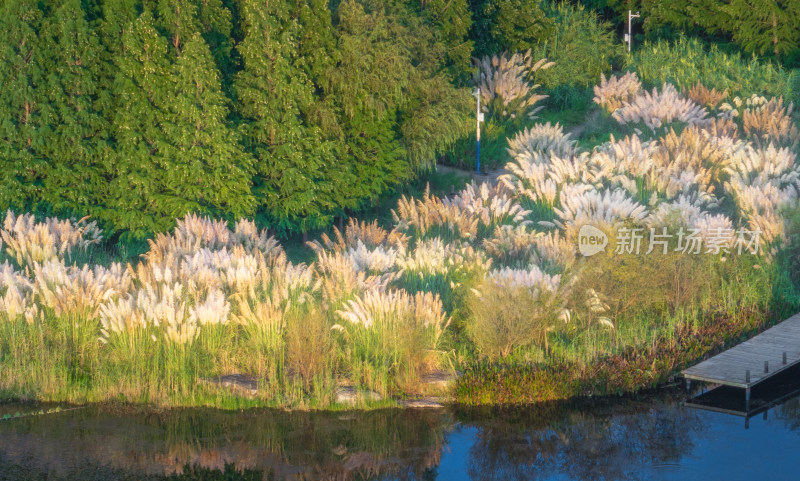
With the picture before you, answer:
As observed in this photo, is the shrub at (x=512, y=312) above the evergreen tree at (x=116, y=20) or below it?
below

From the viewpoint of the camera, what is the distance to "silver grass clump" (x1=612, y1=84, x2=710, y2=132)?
18766 mm

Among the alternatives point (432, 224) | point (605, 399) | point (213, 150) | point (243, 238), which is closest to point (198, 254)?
point (243, 238)

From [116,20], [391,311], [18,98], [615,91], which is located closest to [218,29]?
[116,20]

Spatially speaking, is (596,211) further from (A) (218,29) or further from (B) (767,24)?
(B) (767,24)

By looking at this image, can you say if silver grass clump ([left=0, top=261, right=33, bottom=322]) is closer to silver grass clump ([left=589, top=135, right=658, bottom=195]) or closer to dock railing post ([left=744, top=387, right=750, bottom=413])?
dock railing post ([left=744, top=387, right=750, bottom=413])

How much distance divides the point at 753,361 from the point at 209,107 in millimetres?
8227

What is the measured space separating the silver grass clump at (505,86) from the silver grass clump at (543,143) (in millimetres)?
1940

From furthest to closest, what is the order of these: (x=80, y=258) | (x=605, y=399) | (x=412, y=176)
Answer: (x=412, y=176) < (x=80, y=258) < (x=605, y=399)

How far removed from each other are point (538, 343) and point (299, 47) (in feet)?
23.1

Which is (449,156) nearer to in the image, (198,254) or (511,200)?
(511,200)

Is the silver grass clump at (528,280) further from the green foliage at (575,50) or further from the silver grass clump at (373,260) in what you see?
the green foliage at (575,50)

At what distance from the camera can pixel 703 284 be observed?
1258 centimetres

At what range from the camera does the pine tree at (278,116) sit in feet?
49.4

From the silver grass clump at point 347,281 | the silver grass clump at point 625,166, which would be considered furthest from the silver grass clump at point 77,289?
the silver grass clump at point 625,166
